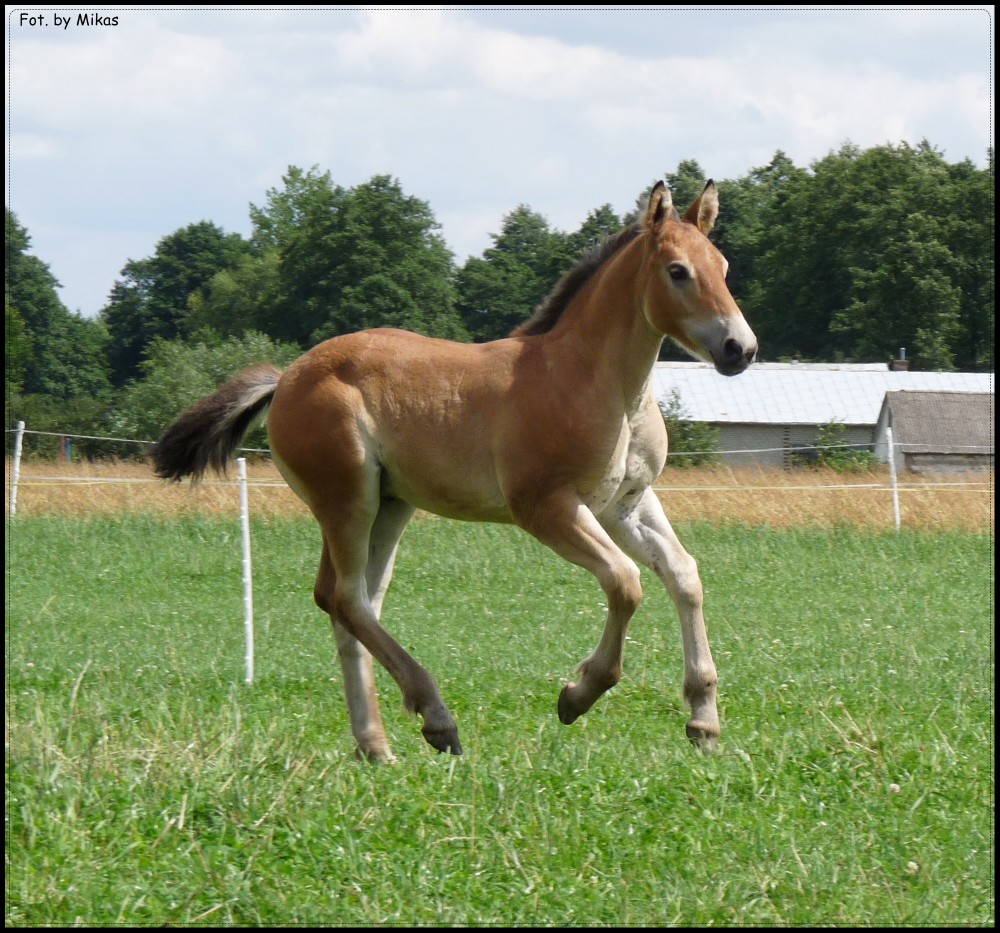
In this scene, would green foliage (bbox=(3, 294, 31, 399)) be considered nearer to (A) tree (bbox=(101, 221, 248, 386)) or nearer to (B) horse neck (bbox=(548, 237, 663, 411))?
(A) tree (bbox=(101, 221, 248, 386))

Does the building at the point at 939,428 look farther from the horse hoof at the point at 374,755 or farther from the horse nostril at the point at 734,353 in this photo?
the horse nostril at the point at 734,353

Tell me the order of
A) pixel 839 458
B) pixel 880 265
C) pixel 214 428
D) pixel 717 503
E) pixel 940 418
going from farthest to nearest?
pixel 880 265 < pixel 940 418 < pixel 839 458 < pixel 717 503 < pixel 214 428

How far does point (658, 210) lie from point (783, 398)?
42.7 metres

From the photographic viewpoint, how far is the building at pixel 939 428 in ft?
136

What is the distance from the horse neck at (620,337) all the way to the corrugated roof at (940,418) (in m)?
36.5

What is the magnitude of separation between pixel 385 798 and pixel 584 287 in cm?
273

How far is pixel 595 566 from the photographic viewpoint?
5.78m

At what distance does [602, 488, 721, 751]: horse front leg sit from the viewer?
6059 millimetres

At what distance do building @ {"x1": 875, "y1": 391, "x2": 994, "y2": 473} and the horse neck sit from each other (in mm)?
36119

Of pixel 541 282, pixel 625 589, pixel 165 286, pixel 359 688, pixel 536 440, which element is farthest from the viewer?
pixel 165 286

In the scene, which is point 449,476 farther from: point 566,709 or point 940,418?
point 940,418

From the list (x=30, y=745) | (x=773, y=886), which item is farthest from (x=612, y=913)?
(x=30, y=745)

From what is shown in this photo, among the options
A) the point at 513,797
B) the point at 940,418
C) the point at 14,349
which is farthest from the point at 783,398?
the point at 513,797

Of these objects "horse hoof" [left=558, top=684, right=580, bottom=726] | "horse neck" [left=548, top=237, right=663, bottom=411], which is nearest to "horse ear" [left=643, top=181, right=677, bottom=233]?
"horse neck" [left=548, top=237, right=663, bottom=411]
